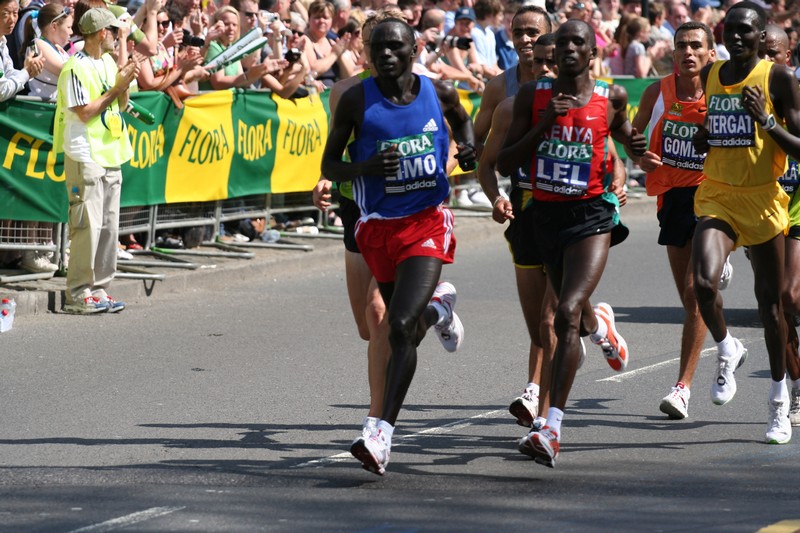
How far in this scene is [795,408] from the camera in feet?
25.3

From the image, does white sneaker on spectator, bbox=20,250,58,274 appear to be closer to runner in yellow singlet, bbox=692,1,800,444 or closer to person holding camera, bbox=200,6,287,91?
person holding camera, bbox=200,6,287,91

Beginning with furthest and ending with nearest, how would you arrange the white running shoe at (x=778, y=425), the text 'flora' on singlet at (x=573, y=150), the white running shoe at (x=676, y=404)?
1. the white running shoe at (x=676, y=404)
2. the white running shoe at (x=778, y=425)
3. the text 'flora' on singlet at (x=573, y=150)

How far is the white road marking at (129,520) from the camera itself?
555 cm

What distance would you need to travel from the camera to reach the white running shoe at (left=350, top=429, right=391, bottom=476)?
6176 millimetres

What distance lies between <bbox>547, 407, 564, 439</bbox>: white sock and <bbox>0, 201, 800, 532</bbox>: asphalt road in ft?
0.72

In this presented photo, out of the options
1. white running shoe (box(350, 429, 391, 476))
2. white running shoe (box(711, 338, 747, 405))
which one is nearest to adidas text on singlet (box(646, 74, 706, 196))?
white running shoe (box(711, 338, 747, 405))

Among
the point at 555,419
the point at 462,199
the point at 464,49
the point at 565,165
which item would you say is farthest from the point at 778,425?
the point at 462,199

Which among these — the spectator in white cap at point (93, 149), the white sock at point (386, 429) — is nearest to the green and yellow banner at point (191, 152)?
the spectator in white cap at point (93, 149)

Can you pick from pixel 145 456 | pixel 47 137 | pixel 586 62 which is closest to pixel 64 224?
pixel 47 137

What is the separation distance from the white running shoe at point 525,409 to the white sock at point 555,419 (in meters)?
0.99

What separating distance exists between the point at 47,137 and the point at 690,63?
526 centimetres

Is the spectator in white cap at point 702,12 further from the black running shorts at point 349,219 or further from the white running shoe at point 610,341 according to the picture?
the black running shorts at point 349,219

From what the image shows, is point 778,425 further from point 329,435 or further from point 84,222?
point 84,222

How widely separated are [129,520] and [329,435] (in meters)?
1.87
